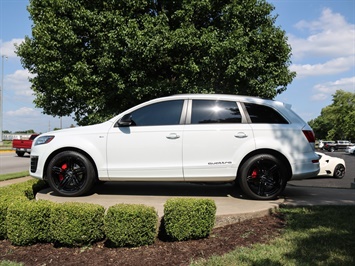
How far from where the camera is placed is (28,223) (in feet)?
13.1

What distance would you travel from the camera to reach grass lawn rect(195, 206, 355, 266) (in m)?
3.34

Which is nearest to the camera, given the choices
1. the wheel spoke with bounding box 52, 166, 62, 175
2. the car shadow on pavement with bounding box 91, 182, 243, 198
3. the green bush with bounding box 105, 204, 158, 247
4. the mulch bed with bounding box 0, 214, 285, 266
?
the mulch bed with bounding box 0, 214, 285, 266

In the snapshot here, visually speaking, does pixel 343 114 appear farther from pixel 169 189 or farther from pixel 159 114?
pixel 159 114

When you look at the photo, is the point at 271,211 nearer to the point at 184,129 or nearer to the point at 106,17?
the point at 184,129

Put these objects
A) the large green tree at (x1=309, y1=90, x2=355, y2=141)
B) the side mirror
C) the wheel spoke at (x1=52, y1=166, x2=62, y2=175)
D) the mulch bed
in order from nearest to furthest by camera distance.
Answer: the mulch bed, the side mirror, the wheel spoke at (x1=52, y1=166, x2=62, y2=175), the large green tree at (x1=309, y1=90, x2=355, y2=141)

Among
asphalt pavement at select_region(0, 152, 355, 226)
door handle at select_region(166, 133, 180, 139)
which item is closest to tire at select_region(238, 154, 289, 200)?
asphalt pavement at select_region(0, 152, 355, 226)

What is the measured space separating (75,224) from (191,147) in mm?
2223

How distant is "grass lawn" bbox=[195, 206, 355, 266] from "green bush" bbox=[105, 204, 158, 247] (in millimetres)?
753

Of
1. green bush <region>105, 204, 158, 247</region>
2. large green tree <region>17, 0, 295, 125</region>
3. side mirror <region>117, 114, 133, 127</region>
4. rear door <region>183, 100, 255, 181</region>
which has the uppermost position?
large green tree <region>17, 0, 295, 125</region>

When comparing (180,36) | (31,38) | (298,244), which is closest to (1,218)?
(298,244)

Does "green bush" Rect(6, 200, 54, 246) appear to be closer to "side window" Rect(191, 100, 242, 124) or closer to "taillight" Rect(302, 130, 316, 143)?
Answer: "side window" Rect(191, 100, 242, 124)

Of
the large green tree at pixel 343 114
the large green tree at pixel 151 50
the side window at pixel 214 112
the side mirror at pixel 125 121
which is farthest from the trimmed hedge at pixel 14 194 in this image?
the large green tree at pixel 343 114

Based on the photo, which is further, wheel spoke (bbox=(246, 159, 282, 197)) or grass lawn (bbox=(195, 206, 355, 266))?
wheel spoke (bbox=(246, 159, 282, 197))

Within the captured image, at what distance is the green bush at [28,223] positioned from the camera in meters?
3.98
